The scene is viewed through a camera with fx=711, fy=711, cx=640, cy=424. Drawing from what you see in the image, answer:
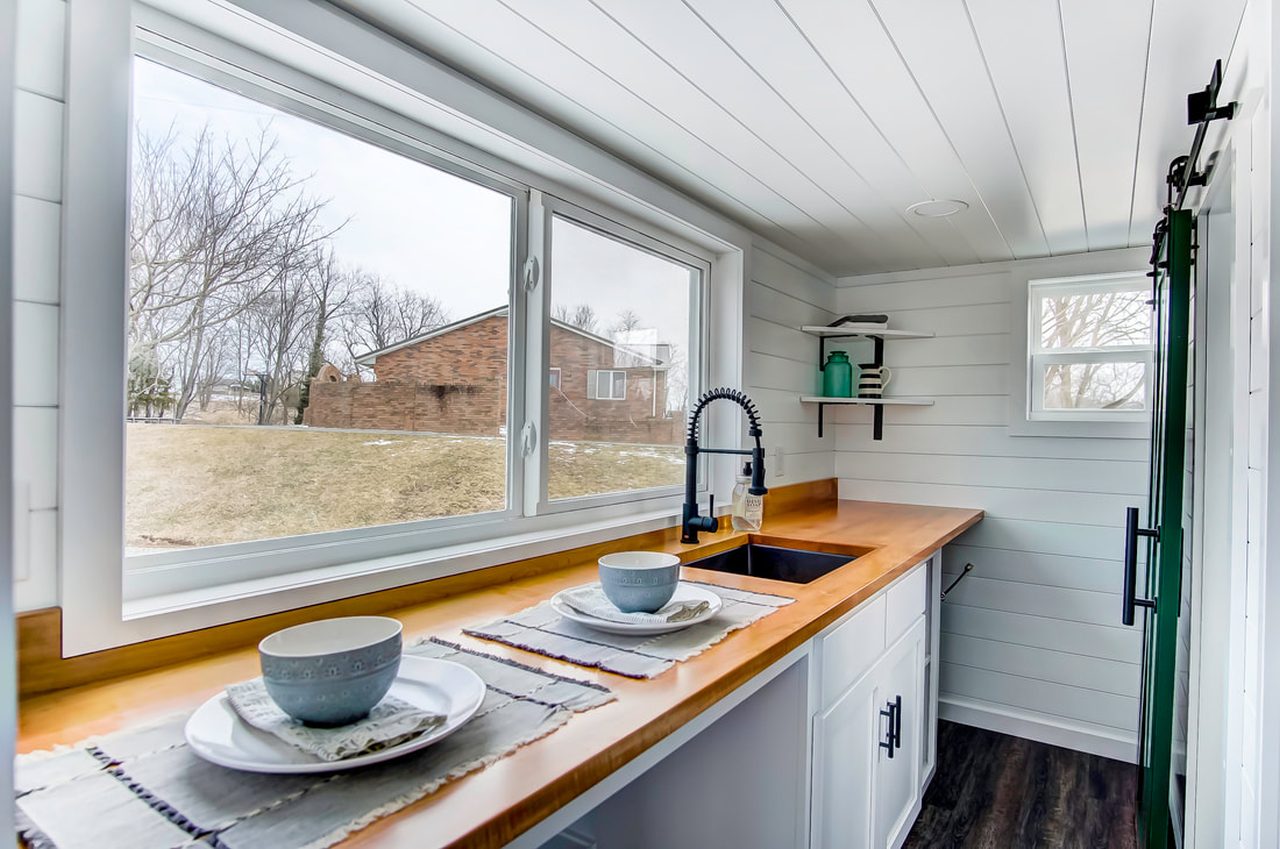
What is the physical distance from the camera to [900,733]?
2.09 meters

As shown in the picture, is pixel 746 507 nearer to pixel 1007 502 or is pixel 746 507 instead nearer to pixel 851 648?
pixel 851 648

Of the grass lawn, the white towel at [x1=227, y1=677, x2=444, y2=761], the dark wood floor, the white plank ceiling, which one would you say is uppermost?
the white plank ceiling

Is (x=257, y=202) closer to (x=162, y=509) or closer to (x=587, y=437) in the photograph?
(x=162, y=509)

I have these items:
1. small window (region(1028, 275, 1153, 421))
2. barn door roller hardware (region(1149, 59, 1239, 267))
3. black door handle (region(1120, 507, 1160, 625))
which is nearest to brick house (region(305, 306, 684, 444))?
→ black door handle (region(1120, 507, 1160, 625))

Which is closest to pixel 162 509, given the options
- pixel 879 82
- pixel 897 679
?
pixel 879 82

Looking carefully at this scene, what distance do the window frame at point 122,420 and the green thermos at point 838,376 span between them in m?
1.67

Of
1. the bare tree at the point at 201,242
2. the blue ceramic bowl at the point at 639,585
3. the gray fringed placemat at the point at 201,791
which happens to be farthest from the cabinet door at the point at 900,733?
the bare tree at the point at 201,242

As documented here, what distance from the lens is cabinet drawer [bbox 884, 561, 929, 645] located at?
1949 mm

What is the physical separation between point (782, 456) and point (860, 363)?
761 mm

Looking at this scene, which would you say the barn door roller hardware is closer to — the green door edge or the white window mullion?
the green door edge

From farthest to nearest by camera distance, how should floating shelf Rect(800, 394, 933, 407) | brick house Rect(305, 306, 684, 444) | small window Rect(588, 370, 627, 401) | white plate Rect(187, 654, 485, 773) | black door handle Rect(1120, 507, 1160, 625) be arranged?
1. floating shelf Rect(800, 394, 933, 407)
2. small window Rect(588, 370, 627, 401)
3. black door handle Rect(1120, 507, 1160, 625)
4. brick house Rect(305, 306, 684, 444)
5. white plate Rect(187, 654, 485, 773)

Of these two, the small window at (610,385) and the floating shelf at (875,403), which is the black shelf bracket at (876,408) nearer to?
the floating shelf at (875,403)

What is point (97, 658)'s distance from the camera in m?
1.01

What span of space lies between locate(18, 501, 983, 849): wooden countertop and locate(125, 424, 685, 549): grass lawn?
0.23 metres
